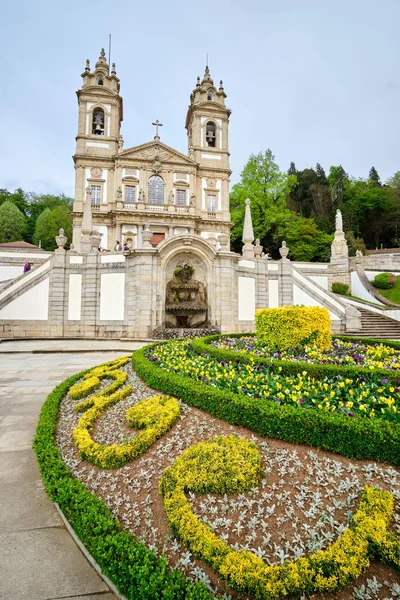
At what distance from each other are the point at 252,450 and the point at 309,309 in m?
5.10

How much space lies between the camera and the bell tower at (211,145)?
3475 cm

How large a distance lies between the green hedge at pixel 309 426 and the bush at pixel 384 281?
75.3ft

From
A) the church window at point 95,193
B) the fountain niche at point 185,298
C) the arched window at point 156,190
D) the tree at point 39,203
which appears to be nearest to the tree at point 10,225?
the tree at point 39,203

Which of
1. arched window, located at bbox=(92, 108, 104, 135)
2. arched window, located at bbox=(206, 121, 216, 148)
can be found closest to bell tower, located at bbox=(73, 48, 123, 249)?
arched window, located at bbox=(92, 108, 104, 135)

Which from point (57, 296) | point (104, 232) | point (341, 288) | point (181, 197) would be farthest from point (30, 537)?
point (181, 197)

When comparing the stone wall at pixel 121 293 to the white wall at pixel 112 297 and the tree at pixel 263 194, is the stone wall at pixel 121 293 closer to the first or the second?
the white wall at pixel 112 297

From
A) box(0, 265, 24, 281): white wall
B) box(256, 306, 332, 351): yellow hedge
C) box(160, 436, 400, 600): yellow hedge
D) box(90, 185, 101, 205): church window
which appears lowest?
box(160, 436, 400, 600): yellow hedge

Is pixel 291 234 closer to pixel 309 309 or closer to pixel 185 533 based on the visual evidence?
pixel 309 309

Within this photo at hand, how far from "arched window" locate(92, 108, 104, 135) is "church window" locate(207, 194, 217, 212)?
13657 millimetres

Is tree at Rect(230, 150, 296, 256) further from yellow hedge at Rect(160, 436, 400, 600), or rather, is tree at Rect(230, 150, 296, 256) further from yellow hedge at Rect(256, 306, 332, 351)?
A: yellow hedge at Rect(160, 436, 400, 600)

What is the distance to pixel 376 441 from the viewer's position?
8.16ft

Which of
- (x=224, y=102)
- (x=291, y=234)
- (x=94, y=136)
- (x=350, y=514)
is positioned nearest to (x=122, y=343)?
(x=350, y=514)

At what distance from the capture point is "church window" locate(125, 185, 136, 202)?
32500mm

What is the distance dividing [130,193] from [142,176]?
226 cm
